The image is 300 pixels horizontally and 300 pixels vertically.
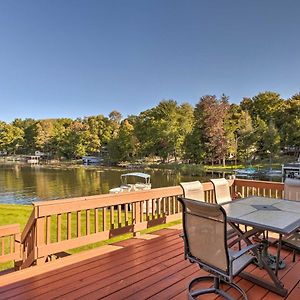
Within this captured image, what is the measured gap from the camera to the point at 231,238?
276cm

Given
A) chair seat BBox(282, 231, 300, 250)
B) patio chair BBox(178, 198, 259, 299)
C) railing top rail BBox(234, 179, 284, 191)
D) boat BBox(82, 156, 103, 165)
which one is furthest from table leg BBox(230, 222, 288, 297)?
boat BBox(82, 156, 103, 165)

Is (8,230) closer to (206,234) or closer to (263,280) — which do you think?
(206,234)

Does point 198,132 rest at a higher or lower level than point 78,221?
higher

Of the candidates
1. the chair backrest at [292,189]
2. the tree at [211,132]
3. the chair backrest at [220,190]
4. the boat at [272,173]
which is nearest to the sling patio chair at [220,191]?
the chair backrest at [220,190]

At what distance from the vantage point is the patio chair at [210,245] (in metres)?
1.87

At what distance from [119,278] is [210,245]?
3.96 ft

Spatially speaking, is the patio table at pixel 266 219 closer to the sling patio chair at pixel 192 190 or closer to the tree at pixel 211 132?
the sling patio chair at pixel 192 190


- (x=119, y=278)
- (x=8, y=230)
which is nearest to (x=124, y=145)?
(x=8, y=230)

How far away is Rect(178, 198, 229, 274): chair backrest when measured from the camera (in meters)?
1.88

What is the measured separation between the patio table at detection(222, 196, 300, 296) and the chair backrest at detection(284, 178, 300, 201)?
525 mm

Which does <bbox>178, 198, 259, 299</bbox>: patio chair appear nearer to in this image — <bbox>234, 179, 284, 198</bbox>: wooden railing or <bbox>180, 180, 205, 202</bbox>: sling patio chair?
<bbox>180, 180, 205, 202</bbox>: sling patio chair

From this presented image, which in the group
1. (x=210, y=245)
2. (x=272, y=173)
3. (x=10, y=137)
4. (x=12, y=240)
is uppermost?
(x=10, y=137)

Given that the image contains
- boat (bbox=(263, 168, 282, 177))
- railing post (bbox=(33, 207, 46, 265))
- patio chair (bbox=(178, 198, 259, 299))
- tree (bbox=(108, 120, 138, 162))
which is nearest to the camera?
patio chair (bbox=(178, 198, 259, 299))

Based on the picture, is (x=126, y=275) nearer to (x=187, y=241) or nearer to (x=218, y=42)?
(x=187, y=241)
